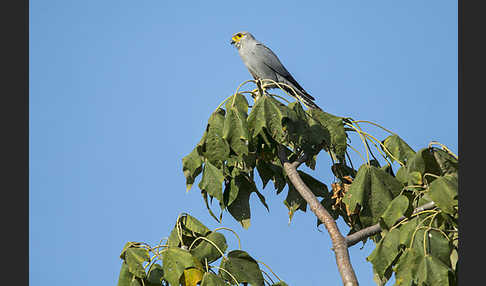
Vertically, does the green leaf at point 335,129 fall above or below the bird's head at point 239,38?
below

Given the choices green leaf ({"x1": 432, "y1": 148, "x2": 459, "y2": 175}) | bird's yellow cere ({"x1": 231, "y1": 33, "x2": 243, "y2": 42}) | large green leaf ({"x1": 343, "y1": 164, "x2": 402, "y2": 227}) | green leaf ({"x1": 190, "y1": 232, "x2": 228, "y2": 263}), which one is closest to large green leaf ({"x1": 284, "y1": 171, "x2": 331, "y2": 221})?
large green leaf ({"x1": 343, "y1": 164, "x2": 402, "y2": 227})

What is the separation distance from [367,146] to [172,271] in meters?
1.94

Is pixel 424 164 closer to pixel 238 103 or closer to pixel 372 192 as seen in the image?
pixel 372 192

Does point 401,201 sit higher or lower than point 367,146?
lower

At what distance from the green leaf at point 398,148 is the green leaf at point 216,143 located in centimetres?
146

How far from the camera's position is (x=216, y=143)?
487 cm

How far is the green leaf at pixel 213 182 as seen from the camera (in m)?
4.80

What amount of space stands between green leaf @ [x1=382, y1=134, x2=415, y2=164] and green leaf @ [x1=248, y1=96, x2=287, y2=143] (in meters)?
1.07

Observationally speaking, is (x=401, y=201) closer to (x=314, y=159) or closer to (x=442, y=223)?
(x=442, y=223)

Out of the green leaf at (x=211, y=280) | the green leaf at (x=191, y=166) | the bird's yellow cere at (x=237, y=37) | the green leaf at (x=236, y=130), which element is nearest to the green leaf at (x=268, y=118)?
the green leaf at (x=236, y=130)

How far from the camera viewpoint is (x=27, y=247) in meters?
2.11

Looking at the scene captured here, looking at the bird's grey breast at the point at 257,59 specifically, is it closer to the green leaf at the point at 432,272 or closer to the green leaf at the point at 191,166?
the green leaf at the point at 191,166

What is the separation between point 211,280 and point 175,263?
30cm

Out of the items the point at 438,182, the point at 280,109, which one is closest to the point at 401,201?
the point at 438,182
